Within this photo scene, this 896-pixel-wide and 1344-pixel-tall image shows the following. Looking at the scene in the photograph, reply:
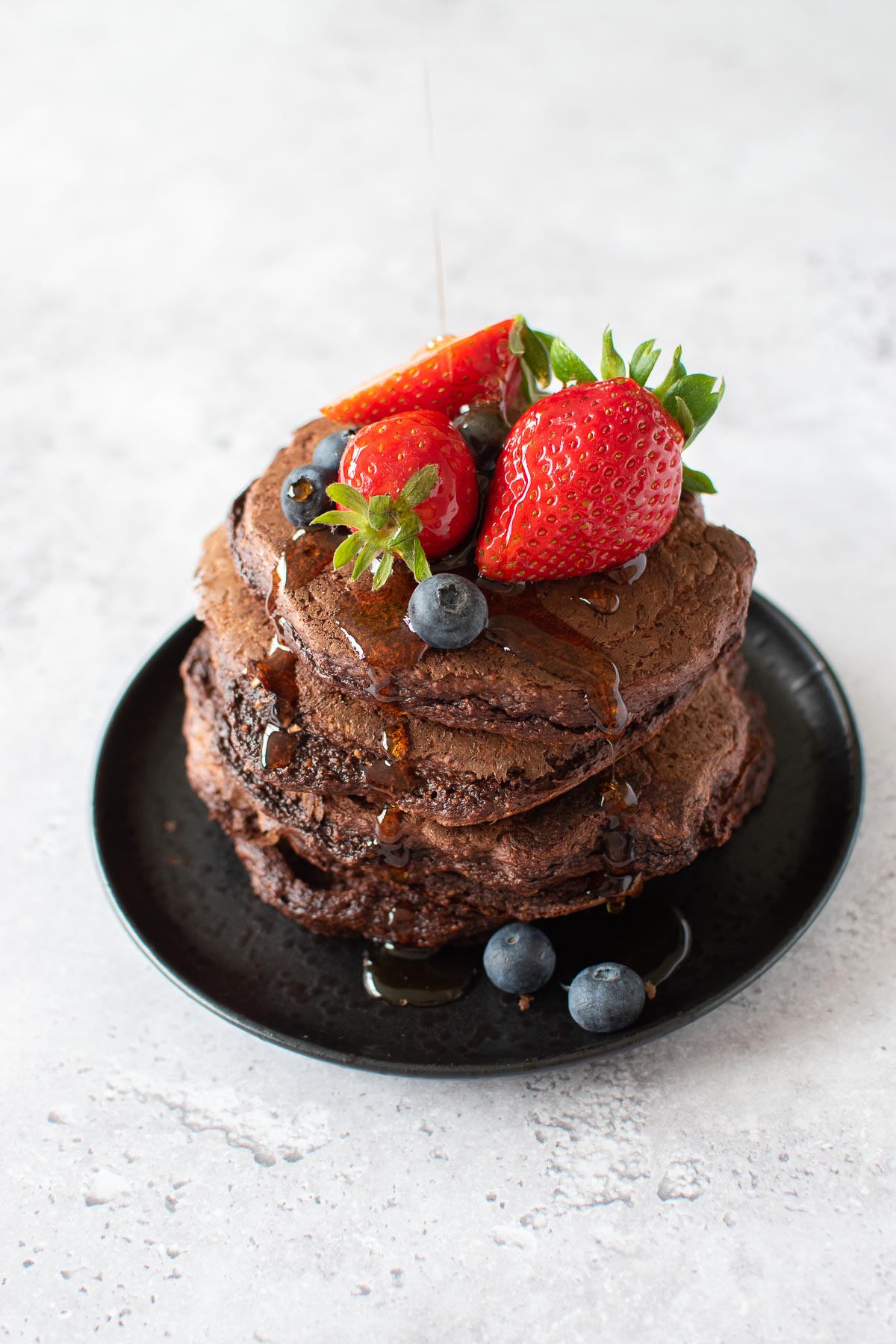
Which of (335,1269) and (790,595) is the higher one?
(790,595)

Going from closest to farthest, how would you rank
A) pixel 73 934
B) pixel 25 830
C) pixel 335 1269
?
pixel 335 1269, pixel 73 934, pixel 25 830

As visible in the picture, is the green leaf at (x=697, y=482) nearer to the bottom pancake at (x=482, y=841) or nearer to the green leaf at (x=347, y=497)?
the bottom pancake at (x=482, y=841)

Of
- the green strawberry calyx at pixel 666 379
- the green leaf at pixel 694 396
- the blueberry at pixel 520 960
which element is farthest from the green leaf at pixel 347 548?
the blueberry at pixel 520 960

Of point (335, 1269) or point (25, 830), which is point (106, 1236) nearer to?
point (335, 1269)

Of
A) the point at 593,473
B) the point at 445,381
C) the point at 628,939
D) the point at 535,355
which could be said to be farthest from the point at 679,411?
the point at 628,939

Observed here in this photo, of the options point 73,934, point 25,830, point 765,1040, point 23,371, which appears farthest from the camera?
point 23,371

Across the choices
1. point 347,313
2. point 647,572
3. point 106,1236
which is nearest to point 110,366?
point 347,313
